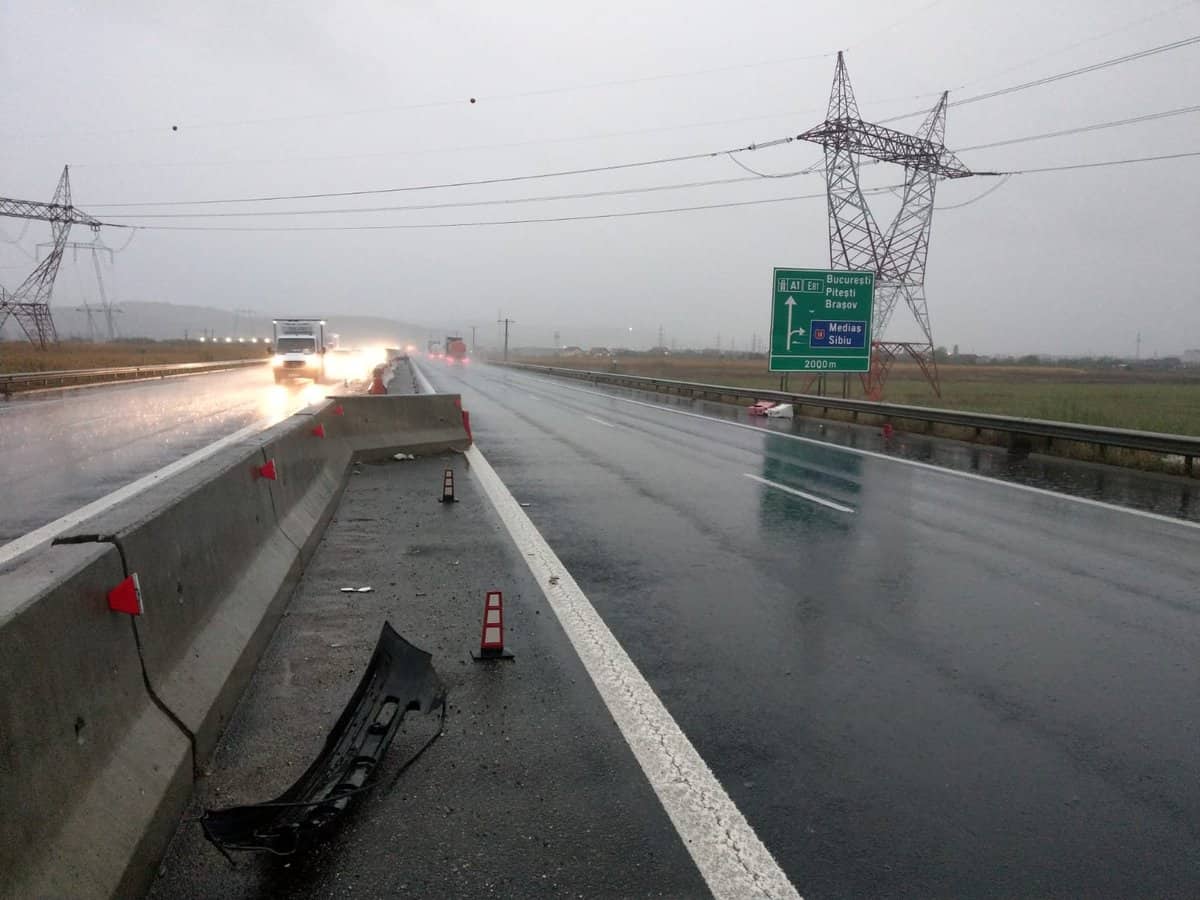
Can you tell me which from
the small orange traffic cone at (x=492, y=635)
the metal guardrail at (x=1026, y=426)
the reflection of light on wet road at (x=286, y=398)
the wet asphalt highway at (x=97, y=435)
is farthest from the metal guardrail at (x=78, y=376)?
the small orange traffic cone at (x=492, y=635)

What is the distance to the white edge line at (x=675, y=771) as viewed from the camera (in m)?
3.13

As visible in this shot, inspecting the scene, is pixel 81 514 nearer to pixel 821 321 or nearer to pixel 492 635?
pixel 492 635

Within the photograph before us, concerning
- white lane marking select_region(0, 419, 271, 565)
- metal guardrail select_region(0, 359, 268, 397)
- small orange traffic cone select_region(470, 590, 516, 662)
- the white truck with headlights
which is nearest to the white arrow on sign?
white lane marking select_region(0, 419, 271, 565)

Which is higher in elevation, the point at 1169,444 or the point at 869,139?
the point at 869,139

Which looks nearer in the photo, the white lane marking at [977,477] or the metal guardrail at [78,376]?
the white lane marking at [977,477]

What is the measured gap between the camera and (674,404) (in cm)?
3356

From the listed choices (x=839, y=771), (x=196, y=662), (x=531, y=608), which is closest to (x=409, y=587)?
(x=531, y=608)

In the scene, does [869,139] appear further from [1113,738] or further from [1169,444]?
[1113,738]

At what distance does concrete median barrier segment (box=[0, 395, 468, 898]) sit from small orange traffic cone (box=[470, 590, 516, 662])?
1.40 metres

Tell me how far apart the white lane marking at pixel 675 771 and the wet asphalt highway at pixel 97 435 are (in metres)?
6.27

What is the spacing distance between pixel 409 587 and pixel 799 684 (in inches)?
133

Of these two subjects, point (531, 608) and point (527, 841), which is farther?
point (531, 608)

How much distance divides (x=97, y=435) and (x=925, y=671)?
1671 cm

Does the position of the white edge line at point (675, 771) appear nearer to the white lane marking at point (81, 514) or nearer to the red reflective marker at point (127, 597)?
the red reflective marker at point (127, 597)
